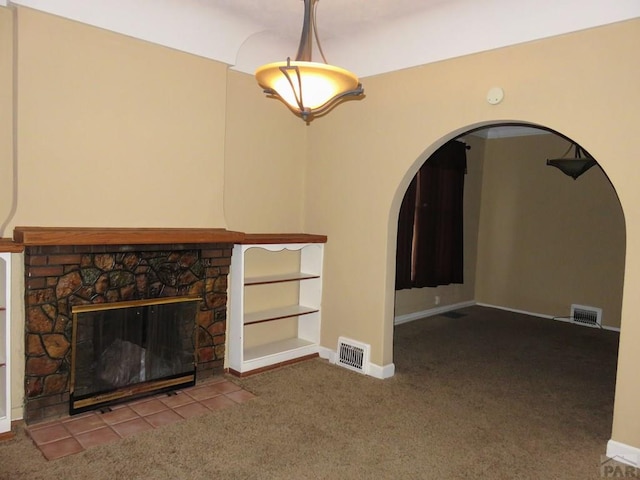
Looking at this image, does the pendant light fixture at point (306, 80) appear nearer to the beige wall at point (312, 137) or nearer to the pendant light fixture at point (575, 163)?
the beige wall at point (312, 137)

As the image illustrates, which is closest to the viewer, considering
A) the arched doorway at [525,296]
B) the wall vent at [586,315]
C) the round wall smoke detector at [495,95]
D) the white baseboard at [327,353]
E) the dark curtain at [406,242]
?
the round wall smoke detector at [495,95]

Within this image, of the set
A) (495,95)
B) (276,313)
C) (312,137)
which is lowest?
(276,313)

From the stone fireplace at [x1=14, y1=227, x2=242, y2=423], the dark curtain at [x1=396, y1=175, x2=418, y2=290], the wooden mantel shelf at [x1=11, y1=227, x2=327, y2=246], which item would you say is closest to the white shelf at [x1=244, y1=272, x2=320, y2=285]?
the wooden mantel shelf at [x1=11, y1=227, x2=327, y2=246]

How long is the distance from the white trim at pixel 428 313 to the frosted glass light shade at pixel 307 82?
375cm

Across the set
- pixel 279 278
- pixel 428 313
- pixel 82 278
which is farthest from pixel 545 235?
pixel 82 278

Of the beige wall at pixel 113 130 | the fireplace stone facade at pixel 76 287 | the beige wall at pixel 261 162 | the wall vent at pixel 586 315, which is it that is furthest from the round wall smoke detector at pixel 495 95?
the wall vent at pixel 586 315

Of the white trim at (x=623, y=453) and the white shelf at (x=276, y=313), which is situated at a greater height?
the white shelf at (x=276, y=313)

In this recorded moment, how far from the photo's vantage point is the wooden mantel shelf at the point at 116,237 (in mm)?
2691

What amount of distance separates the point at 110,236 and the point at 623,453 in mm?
3297

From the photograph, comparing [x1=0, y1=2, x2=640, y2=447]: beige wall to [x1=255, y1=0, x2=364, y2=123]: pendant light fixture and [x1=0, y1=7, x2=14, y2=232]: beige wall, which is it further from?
[x1=255, y1=0, x2=364, y2=123]: pendant light fixture

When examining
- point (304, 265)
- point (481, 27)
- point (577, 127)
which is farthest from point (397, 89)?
point (304, 265)

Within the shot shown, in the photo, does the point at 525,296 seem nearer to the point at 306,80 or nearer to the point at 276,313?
the point at 276,313

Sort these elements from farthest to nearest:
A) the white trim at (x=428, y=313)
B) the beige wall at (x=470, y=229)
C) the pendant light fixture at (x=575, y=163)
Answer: the beige wall at (x=470, y=229) → the white trim at (x=428, y=313) → the pendant light fixture at (x=575, y=163)

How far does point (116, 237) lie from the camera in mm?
2953
